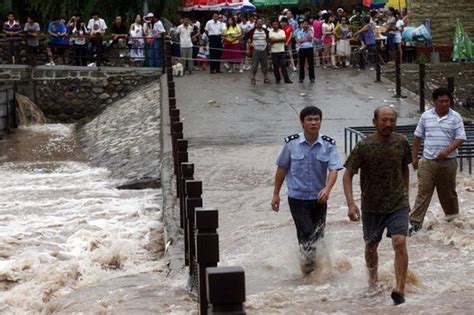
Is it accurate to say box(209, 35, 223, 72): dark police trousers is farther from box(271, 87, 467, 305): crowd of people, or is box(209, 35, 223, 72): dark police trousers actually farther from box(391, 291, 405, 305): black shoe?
box(391, 291, 405, 305): black shoe

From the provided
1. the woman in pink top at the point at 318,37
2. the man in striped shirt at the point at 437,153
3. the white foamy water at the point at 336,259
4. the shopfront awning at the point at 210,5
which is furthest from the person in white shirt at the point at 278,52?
the man in striped shirt at the point at 437,153

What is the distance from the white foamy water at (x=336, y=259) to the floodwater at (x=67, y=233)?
100 cm

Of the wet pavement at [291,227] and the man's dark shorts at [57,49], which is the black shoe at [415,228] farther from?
the man's dark shorts at [57,49]

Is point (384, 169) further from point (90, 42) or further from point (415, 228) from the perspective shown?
point (90, 42)

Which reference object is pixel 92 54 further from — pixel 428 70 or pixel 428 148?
pixel 428 148

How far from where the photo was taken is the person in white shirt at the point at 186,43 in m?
27.2

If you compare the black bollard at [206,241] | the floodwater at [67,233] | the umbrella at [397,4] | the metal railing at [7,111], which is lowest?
the floodwater at [67,233]

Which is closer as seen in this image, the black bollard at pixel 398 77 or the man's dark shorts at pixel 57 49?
the black bollard at pixel 398 77

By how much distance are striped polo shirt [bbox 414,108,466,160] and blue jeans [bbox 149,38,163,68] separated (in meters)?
16.9

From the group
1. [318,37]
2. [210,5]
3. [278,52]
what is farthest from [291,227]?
[210,5]

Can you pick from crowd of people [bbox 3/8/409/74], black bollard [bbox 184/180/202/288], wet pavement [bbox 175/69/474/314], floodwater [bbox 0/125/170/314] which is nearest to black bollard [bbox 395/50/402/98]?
wet pavement [bbox 175/69/474/314]

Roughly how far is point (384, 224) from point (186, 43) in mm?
19763

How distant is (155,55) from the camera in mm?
27172

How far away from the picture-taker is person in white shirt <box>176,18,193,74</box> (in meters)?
27.2
